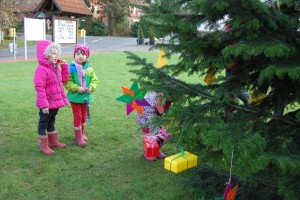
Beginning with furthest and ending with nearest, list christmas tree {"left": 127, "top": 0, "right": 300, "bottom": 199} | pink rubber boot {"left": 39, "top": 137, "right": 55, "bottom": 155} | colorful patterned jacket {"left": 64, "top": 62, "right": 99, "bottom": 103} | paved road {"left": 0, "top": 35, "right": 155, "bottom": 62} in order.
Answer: paved road {"left": 0, "top": 35, "right": 155, "bottom": 62}, colorful patterned jacket {"left": 64, "top": 62, "right": 99, "bottom": 103}, pink rubber boot {"left": 39, "top": 137, "right": 55, "bottom": 155}, christmas tree {"left": 127, "top": 0, "right": 300, "bottom": 199}

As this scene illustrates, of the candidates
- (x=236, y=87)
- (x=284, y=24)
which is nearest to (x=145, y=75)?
(x=236, y=87)

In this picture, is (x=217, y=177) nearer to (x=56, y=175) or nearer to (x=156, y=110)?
(x=156, y=110)

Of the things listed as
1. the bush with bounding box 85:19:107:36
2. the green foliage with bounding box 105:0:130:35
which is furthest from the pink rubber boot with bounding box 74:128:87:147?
the green foliage with bounding box 105:0:130:35

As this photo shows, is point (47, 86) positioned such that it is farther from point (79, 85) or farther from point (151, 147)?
point (151, 147)

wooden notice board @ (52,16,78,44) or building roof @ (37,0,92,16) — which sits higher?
building roof @ (37,0,92,16)

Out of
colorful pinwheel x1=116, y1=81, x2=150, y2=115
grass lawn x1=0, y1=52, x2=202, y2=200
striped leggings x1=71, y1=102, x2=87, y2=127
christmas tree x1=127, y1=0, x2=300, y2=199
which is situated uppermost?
christmas tree x1=127, y1=0, x2=300, y2=199

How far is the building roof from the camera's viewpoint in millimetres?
17047

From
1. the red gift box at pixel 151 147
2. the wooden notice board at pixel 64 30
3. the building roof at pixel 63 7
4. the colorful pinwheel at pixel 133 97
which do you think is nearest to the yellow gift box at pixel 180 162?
the colorful pinwheel at pixel 133 97

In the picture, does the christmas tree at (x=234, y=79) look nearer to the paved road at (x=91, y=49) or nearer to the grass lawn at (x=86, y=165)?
the grass lawn at (x=86, y=165)

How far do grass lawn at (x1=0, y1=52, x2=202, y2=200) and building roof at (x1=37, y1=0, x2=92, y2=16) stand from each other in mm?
11359

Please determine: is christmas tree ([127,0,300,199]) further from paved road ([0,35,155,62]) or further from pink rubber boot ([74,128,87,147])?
paved road ([0,35,155,62])

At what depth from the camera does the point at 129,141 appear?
519 cm

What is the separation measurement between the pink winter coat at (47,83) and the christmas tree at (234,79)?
2.01 metres

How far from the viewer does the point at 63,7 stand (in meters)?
17.2
